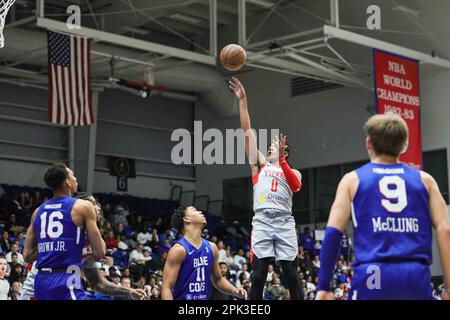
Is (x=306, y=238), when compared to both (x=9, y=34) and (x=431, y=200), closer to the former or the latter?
(x=9, y=34)

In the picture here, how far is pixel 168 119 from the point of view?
31.0 m

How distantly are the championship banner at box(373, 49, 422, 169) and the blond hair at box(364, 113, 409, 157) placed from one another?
55.7 feet

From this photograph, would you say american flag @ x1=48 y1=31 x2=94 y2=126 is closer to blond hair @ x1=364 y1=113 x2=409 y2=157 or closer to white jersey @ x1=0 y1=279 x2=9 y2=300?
white jersey @ x1=0 y1=279 x2=9 y2=300

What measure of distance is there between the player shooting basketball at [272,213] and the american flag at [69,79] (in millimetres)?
12209

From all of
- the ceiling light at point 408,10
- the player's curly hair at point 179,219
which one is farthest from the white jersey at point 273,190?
the ceiling light at point 408,10

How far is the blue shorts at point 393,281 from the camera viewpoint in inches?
179

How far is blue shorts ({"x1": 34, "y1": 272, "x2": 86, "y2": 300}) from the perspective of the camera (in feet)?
21.7

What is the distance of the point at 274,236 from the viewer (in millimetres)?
8945

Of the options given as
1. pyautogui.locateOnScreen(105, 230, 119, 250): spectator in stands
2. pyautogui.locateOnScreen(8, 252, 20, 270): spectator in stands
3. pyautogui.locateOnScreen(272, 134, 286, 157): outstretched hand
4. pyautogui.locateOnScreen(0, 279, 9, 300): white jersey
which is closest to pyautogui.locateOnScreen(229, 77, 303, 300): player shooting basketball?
pyautogui.locateOnScreen(272, 134, 286, 157): outstretched hand

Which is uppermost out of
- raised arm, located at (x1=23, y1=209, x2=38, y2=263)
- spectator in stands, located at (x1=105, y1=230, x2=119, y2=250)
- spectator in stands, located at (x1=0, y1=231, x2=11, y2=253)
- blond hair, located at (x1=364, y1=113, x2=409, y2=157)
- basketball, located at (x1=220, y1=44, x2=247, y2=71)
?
basketball, located at (x1=220, y1=44, x2=247, y2=71)

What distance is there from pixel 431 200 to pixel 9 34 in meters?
19.4
